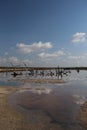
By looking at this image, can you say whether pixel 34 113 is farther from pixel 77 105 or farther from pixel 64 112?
pixel 77 105

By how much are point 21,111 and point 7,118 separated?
2449 millimetres

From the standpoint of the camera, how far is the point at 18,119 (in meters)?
15.5

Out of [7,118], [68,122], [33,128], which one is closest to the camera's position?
[33,128]

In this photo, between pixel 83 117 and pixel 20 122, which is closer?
pixel 20 122

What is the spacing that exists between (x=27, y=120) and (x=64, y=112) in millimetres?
3783

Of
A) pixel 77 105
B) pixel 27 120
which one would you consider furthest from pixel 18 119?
pixel 77 105

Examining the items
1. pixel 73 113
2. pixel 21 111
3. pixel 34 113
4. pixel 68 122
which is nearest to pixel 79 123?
pixel 68 122

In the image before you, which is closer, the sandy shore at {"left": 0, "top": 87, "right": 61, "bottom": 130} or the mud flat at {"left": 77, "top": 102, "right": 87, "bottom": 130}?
the sandy shore at {"left": 0, "top": 87, "right": 61, "bottom": 130}

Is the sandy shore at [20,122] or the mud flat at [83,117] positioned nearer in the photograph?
the sandy shore at [20,122]

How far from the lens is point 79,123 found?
14516 millimetres

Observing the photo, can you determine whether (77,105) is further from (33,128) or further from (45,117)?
(33,128)

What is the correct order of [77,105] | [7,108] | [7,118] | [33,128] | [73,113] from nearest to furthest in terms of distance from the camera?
[33,128], [7,118], [73,113], [7,108], [77,105]

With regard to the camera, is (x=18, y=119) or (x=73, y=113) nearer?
(x=18, y=119)

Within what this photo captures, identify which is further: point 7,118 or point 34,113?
point 34,113
